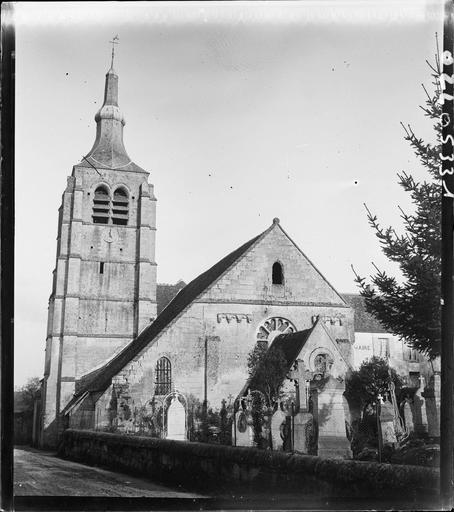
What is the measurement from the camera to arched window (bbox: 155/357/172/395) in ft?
88.0

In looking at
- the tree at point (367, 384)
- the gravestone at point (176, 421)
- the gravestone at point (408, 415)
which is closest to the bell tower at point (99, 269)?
the gravestone at point (176, 421)

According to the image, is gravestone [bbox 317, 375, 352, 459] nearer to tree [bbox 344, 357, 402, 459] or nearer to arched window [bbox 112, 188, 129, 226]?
tree [bbox 344, 357, 402, 459]

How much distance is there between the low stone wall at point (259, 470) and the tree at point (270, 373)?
300 inches

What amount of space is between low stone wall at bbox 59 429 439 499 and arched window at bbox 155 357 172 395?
307 inches

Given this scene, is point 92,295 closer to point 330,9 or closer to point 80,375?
point 80,375

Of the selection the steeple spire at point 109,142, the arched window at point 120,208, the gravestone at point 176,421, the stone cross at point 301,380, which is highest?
the steeple spire at point 109,142

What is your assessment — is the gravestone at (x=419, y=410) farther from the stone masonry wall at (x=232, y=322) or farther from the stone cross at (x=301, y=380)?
the stone masonry wall at (x=232, y=322)

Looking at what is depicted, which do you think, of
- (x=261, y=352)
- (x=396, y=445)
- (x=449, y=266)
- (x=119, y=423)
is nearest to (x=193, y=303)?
(x=261, y=352)

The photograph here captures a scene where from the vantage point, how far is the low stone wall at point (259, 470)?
296 inches

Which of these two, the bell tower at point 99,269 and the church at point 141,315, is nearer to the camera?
the church at point 141,315

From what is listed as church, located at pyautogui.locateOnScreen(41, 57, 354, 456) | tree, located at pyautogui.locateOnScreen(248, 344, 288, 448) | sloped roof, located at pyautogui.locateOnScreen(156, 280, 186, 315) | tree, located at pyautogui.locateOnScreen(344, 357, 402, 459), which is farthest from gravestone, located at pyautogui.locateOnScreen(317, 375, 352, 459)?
sloped roof, located at pyautogui.locateOnScreen(156, 280, 186, 315)

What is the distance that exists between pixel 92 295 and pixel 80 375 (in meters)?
5.33

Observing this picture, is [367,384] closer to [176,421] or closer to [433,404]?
[176,421]

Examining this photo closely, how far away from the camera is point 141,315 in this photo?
125 ft
